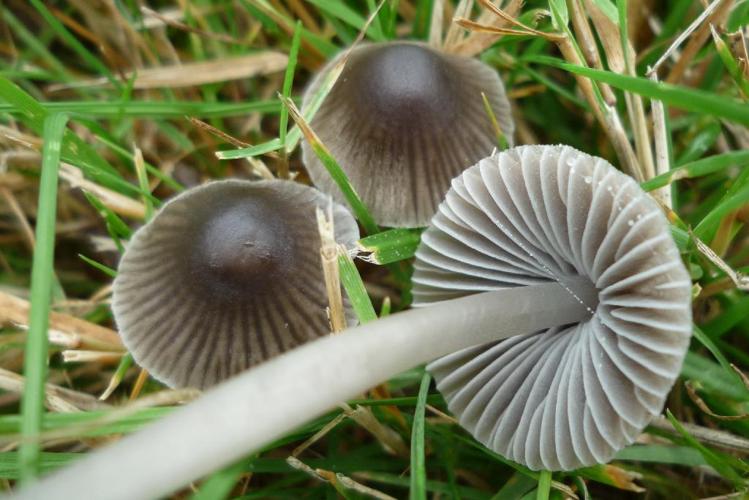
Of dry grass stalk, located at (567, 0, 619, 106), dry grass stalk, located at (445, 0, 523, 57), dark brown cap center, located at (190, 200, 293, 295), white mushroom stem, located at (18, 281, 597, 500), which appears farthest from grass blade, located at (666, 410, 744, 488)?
dry grass stalk, located at (445, 0, 523, 57)

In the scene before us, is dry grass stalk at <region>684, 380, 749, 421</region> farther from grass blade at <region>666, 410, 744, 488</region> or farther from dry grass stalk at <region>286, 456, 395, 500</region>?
dry grass stalk at <region>286, 456, 395, 500</region>

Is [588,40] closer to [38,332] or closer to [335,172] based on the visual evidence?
[335,172]

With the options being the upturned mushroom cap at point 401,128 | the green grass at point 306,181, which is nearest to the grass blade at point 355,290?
the green grass at point 306,181

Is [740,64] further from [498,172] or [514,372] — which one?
[514,372]

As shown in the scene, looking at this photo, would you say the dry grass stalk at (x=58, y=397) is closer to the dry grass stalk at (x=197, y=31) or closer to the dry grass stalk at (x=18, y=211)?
the dry grass stalk at (x=18, y=211)

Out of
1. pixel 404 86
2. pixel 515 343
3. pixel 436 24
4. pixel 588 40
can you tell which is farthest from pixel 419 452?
pixel 436 24

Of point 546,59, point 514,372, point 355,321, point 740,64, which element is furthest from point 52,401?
point 740,64
